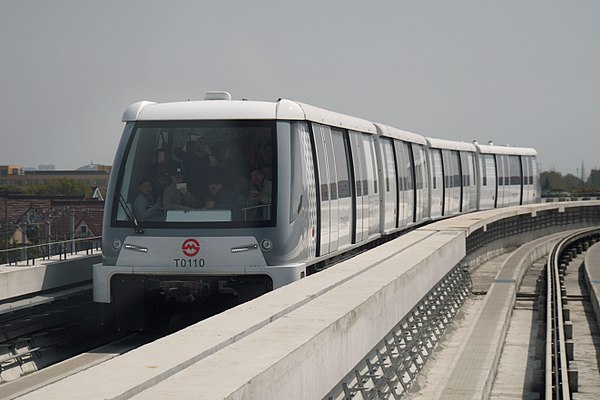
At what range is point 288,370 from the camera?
20.5 feet

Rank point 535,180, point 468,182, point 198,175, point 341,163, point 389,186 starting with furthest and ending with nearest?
point 535,180 < point 468,182 < point 389,186 < point 341,163 < point 198,175

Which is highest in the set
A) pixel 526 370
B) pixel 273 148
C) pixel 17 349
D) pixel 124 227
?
pixel 273 148

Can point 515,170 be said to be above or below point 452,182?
above

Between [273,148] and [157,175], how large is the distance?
137 cm

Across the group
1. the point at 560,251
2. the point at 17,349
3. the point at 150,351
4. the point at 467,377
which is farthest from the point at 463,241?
the point at 560,251

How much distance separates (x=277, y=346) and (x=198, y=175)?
21.6 feet

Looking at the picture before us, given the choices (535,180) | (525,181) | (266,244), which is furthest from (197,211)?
(535,180)

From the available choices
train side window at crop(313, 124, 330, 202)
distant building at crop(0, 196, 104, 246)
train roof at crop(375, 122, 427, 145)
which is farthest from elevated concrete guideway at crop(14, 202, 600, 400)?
train roof at crop(375, 122, 427, 145)

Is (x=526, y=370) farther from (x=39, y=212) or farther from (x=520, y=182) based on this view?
(x=520, y=182)

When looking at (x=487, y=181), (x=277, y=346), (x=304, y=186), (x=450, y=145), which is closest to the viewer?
(x=277, y=346)

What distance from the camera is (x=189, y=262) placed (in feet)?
41.0

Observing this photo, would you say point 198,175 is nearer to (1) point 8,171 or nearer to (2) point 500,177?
(1) point 8,171

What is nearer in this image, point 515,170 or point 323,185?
point 323,185

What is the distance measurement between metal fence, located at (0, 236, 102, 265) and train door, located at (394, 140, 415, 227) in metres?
8.99
